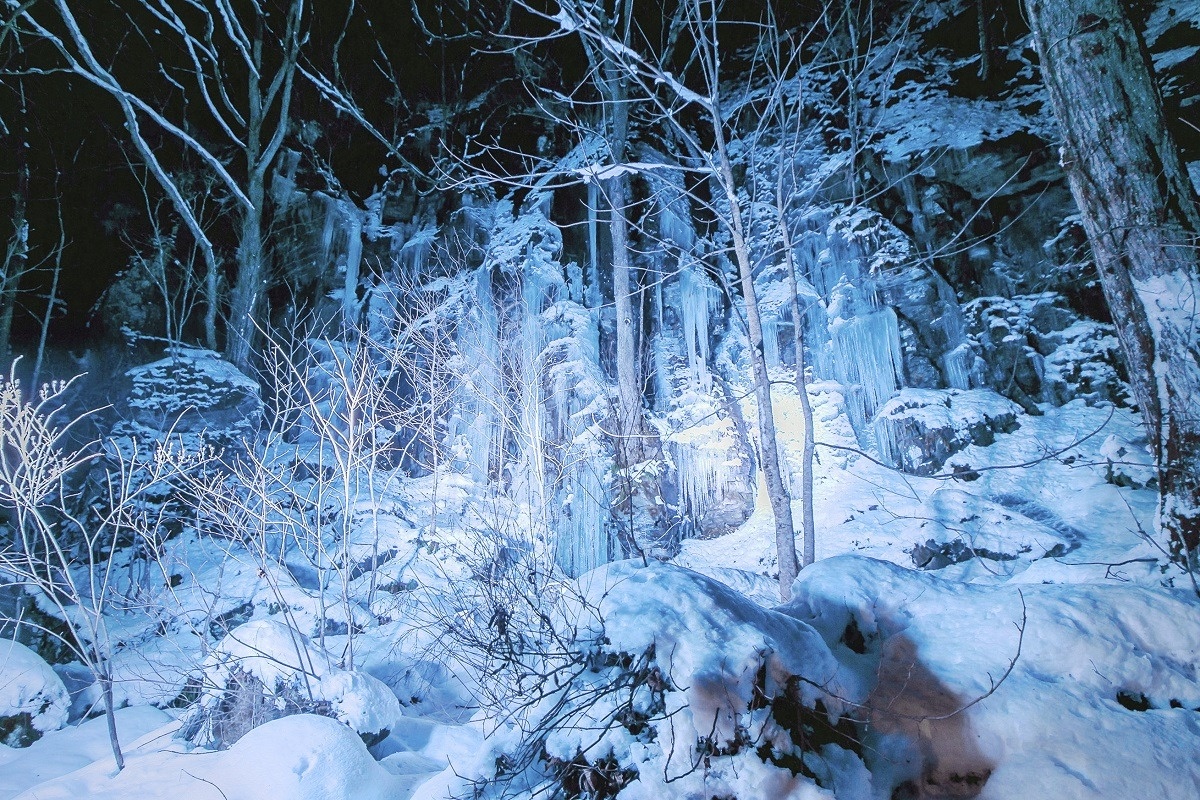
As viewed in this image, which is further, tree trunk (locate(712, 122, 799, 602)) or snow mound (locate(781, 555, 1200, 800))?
tree trunk (locate(712, 122, 799, 602))

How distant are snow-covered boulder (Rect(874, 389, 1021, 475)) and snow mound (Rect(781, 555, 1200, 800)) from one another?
7088 mm

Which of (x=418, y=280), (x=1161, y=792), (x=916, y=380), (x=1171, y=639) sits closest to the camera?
(x=1161, y=792)

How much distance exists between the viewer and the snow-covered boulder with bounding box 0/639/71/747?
6840 millimetres

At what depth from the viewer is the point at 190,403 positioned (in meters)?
11.2

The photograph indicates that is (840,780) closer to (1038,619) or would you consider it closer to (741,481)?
(1038,619)

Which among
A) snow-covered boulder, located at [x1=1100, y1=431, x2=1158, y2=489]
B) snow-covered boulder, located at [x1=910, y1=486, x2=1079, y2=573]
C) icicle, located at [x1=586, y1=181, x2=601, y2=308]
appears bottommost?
snow-covered boulder, located at [x1=910, y1=486, x2=1079, y2=573]

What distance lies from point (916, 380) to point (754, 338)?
561cm

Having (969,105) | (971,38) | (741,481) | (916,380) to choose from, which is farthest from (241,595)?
(971,38)

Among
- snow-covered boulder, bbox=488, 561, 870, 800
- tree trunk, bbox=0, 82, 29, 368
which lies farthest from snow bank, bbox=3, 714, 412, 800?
tree trunk, bbox=0, 82, 29, 368

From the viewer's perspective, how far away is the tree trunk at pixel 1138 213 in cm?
263

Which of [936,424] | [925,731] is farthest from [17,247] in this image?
[936,424]

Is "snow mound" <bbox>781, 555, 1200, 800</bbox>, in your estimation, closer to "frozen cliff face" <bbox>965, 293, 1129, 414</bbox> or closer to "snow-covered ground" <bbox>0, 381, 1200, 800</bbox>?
"snow-covered ground" <bbox>0, 381, 1200, 800</bbox>

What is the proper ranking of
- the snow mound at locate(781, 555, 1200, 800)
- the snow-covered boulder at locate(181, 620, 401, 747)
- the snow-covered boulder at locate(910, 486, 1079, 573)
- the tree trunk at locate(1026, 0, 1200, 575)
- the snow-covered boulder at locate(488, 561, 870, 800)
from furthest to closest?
the snow-covered boulder at locate(910, 486, 1079, 573) → the snow-covered boulder at locate(181, 620, 401, 747) → the tree trunk at locate(1026, 0, 1200, 575) → the snow-covered boulder at locate(488, 561, 870, 800) → the snow mound at locate(781, 555, 1200, 800)

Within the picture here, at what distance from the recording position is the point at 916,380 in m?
9.29
